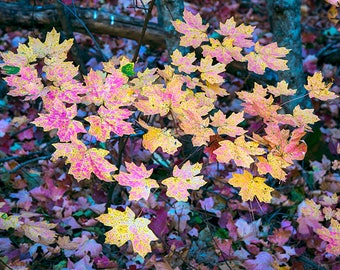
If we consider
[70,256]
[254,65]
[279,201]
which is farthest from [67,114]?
[279,201]

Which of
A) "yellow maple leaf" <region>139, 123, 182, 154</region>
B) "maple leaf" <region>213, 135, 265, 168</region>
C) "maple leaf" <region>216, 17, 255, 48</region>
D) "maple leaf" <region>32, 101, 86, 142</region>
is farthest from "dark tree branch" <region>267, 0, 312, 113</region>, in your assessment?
"maple leaf" <region>32, 101, 86, 142</region>

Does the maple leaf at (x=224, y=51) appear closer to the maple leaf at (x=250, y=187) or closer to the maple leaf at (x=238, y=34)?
the maple leaf at (x=238, y=34)

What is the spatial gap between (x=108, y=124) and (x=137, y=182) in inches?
8.3

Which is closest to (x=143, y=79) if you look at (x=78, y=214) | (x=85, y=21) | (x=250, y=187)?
(x=250, y=187)

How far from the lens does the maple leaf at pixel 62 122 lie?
136cm

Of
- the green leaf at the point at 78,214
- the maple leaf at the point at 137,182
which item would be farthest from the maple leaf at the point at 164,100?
the green leaf at the point at 78,214

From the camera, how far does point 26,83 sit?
1.55 m

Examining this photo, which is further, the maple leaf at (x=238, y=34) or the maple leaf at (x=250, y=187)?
the maple leaf at (x=238, y=34)

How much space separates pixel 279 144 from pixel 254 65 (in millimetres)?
413

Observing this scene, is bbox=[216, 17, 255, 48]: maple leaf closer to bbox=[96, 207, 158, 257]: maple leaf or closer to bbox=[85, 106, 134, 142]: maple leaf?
bbox=[85, 106, 134, 142]: maple leaf

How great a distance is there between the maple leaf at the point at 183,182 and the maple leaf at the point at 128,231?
0.41 feet

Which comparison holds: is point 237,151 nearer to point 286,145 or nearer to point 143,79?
point 286,145

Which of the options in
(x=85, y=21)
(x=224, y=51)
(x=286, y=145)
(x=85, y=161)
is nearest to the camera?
(x=85, y=161)

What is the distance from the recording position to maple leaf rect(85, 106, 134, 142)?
1.37 meters
